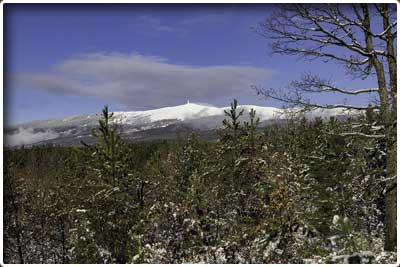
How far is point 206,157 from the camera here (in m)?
25.2

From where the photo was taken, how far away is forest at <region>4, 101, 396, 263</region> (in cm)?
876

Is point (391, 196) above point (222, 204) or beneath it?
above

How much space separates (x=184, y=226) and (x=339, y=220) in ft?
31.6

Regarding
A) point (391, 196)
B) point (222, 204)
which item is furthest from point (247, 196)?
point (391, 196)

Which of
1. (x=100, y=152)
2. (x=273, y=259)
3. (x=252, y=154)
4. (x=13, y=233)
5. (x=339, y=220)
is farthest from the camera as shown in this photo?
(x=252, y=154)

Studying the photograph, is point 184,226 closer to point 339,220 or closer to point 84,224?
point 84,224

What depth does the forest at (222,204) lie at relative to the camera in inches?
345

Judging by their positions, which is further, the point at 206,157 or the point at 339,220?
the point at 206,157

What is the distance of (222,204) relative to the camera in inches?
722

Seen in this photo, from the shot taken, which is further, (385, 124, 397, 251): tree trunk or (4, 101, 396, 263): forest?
(4, 101, 396, 263): forest

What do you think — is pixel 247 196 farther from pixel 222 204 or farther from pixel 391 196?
pixel 391 196

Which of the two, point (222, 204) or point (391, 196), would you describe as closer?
point (391, 196)

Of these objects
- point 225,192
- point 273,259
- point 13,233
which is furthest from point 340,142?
point 13,233

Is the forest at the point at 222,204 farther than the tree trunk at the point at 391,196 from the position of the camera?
Yes
